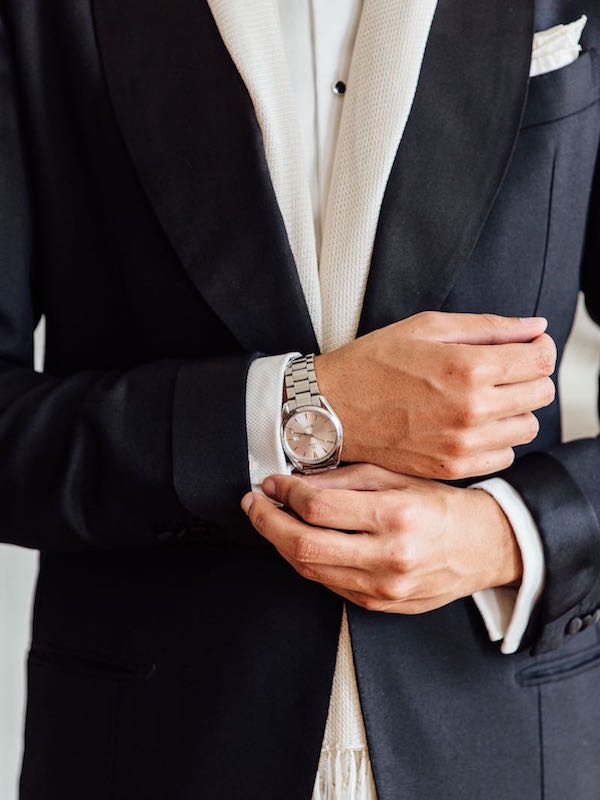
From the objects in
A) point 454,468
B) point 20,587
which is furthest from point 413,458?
point 20,587

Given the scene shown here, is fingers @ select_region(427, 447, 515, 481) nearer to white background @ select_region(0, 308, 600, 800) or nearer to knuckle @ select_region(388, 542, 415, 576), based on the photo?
knuckle @ select_region(388, 542, 415, 576)

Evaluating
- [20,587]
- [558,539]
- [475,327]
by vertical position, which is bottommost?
[20,587]

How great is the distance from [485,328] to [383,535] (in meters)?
0.20

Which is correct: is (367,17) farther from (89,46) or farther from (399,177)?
(89,46)

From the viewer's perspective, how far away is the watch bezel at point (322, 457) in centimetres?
77

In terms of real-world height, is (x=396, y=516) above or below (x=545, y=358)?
below

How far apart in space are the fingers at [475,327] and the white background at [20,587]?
1205 mm

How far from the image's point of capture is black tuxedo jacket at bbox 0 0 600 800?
819 mm

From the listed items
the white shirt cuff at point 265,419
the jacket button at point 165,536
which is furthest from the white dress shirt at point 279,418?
the jacket button at point 165,536

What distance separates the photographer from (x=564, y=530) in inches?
33.2

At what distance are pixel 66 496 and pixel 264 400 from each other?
202mm

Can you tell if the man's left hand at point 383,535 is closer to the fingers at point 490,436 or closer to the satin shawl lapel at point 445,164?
the fingers at point 490,436

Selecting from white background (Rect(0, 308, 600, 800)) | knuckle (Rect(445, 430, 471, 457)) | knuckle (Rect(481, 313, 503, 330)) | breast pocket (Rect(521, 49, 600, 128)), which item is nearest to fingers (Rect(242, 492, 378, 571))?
knuckle (Rect(445, 430, 471, 457))

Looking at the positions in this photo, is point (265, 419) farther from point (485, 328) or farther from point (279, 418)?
point (485, 328)
